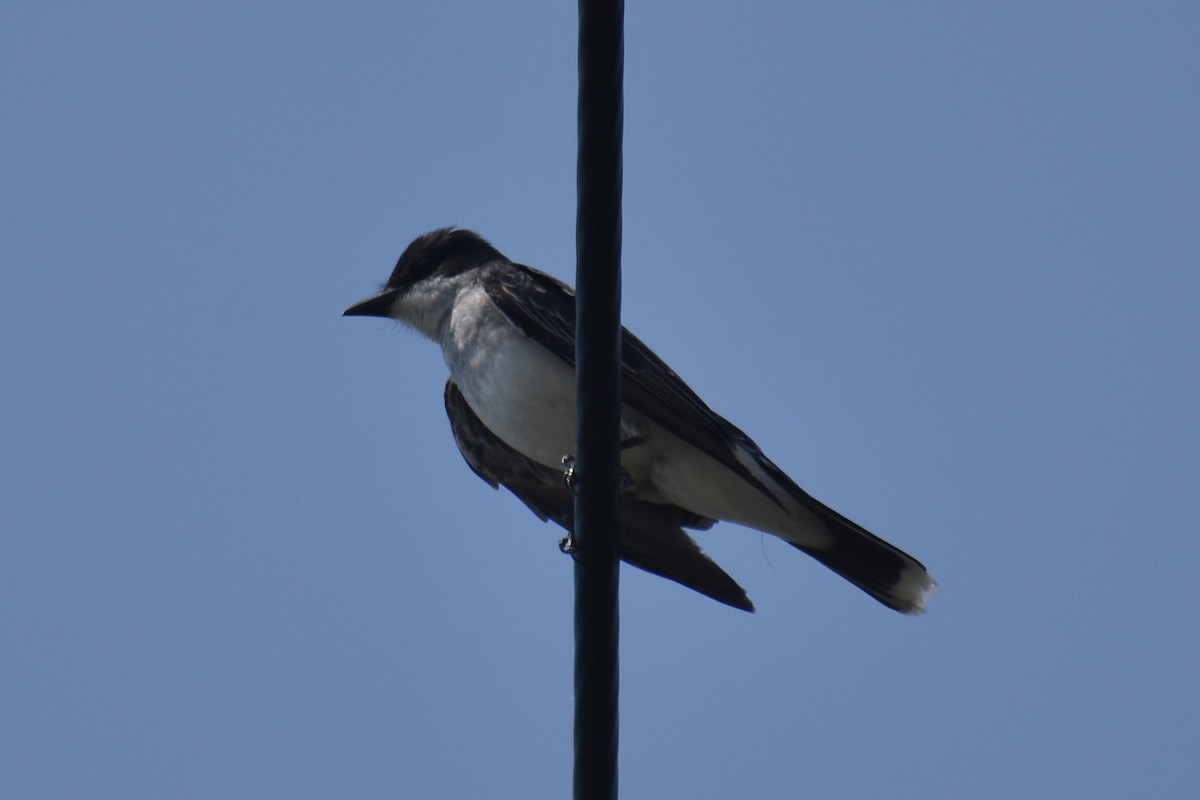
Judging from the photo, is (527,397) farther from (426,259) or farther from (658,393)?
(426,259)

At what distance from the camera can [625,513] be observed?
21.9 feet

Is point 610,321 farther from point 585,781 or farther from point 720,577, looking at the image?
point 720,577

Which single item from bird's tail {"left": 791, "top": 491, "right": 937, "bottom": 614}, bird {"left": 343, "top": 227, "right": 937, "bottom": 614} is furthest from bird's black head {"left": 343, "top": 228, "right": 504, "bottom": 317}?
bird's tail {"left": 791, "top": 491, "right": 937, "bottom": 614}

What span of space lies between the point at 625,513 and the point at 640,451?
490 mm

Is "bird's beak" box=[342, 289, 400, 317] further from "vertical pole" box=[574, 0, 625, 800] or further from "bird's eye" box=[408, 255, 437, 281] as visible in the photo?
"vertical pole" box=[574, 0, 625, 800]

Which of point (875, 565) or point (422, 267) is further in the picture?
point (422, 267)

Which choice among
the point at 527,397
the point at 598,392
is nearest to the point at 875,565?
the point at 527,397

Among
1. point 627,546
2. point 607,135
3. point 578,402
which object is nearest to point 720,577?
point 627,546

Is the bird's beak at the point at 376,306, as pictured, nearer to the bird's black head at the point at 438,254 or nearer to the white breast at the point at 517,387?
the bird's black head at the point at 438,254

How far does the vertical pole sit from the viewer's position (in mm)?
3211

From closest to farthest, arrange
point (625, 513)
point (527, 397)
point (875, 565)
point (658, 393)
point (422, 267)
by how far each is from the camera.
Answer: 1. point (658, 393)
2. point (875, 565)
3. point (527, 397)
4. point (625, 513)
5. point (422, 267)

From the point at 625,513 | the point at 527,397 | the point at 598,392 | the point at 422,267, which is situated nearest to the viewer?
the point at 598,392

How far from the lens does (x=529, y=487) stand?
704 cm

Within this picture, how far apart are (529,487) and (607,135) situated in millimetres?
3940
